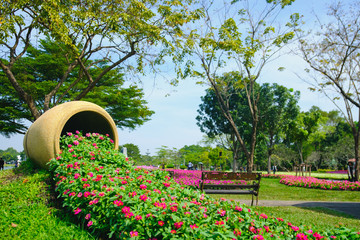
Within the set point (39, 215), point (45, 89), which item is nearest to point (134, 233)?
point (39, 215)

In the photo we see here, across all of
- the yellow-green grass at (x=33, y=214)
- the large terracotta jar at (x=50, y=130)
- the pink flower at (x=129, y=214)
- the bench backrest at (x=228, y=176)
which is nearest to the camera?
the pink flower at (x=129, y=214)

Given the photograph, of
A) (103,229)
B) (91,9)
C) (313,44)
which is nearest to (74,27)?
(91,9)

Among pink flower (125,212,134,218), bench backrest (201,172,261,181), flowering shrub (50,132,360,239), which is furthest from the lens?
bench backrest (201,172,261,181)

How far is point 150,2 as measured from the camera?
451 inches

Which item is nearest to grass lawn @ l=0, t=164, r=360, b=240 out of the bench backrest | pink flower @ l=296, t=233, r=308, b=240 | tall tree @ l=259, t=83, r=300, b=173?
pink flower @ l=296, t=233, r=308, b=240

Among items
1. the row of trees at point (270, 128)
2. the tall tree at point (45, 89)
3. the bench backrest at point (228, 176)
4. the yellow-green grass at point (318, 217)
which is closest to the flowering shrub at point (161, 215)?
the yellow-green grass at point (318, 217)

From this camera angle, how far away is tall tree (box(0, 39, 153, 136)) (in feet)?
63.5

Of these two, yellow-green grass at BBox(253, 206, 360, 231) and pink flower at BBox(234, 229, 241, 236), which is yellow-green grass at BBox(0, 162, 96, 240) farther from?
yellow-green grass at BBox(253, 206, 360, 231)

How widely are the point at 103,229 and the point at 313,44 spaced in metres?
15.6

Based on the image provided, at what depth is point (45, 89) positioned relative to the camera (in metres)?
18.9

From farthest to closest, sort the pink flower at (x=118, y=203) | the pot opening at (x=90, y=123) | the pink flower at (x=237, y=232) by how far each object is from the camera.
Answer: the pot opening at (x=90, y=123), the pink flower at (x=118, y=203), the pink flower at (x=237, y=232)

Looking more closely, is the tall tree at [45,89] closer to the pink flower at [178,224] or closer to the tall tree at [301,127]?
the tall tree at [301,127]

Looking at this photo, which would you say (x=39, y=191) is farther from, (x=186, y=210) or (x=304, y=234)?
(x=304, y=234)

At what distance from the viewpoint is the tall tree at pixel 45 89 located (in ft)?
63.5
